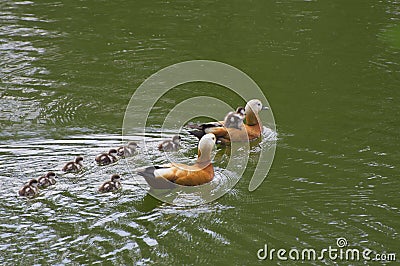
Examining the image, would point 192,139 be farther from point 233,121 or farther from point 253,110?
point 253,110

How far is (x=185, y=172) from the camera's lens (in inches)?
245

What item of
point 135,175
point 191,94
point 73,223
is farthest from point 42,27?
point 73,223

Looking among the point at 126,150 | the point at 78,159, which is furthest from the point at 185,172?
the point at 78,159

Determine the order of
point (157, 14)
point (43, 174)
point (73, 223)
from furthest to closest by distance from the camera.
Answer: point (157, 14)
point (43, 174)
point (73, 223)

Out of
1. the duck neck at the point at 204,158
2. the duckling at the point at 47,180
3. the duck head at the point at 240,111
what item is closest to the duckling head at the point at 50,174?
the duckling at the point at 47,180

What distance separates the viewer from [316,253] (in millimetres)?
5102

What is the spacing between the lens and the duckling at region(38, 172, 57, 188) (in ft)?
19.7

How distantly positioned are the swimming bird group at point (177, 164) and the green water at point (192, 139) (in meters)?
0.11

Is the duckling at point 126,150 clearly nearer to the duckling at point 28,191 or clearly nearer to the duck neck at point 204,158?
the duck neck at point 204,158

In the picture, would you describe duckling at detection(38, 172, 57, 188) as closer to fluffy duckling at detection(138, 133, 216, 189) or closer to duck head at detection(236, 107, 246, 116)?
fluffy duckling at detection(138, 133, 216, 189)

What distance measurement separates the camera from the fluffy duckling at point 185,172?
606cm

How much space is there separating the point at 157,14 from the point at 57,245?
700 cm

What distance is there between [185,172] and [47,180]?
3.94 feet

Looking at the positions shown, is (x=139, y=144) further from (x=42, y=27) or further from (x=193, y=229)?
(x=42, y=27)
